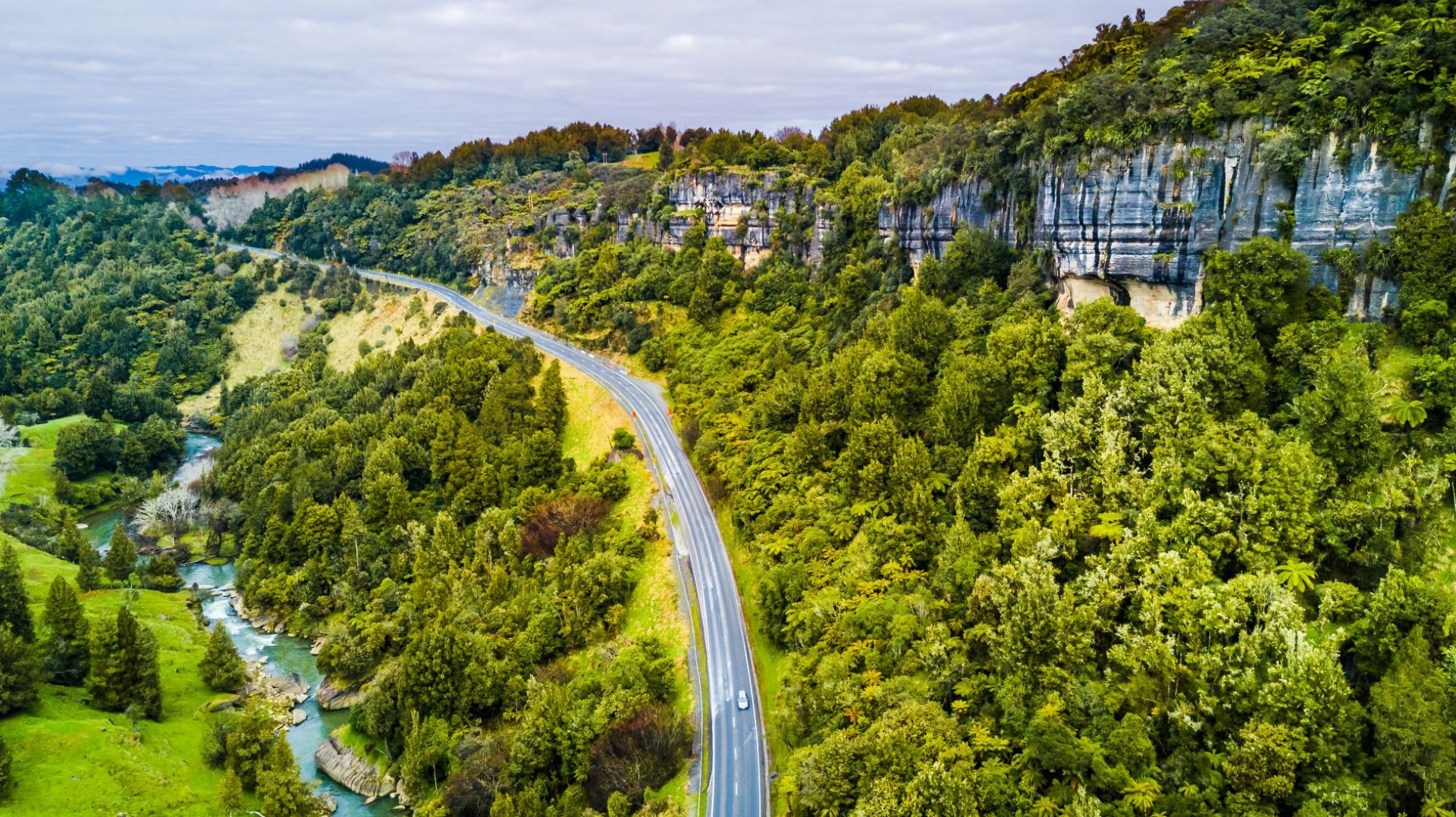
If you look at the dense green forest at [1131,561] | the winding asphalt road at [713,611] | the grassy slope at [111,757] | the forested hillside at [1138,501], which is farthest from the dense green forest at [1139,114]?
the grassy slope at [111,757]

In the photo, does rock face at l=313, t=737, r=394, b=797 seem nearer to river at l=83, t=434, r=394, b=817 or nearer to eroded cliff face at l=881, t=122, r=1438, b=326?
river at l=83, t=434, r=394, b=817

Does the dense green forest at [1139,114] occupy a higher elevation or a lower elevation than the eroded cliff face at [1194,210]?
higher

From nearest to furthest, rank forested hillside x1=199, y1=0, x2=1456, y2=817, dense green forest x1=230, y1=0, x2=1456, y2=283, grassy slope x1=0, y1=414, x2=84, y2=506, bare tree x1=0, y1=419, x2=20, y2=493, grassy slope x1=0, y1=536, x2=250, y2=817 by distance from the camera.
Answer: forested hillside x1=199, y1=0, x2=1456, y2=817
dense green forest x1=230, y1=0, x2=1456, y2=283
grassy slope x1=0, y1=536, x2=250, y2=817
grassy slope x1=0, y1=414, x2=84, y2=506
bare tree x1=0, y1=419, x2=20, y2=493

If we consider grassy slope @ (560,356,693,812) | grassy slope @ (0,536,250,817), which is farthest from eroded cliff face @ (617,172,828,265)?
grassy slope @ (0,536,250,817)

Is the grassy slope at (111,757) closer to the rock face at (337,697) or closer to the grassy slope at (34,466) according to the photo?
the rock face at (337,697)

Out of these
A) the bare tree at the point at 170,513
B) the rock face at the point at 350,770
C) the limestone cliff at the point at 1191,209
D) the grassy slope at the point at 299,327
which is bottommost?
the rock face at the point at 350,770

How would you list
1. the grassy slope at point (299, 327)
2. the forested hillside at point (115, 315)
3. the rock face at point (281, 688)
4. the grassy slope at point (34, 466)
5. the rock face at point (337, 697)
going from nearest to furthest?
the rock face at point (337, 697)
the rock face at point (281, 688)
the grassy slope at point (34, 466)
the forested hillside at point (115, 315)
the grassy slope at point (299, 327)

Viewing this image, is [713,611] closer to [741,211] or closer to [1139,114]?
[1139,114]

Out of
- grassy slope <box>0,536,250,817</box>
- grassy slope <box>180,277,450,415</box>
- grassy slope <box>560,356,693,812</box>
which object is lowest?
grassy slope <box>0,536,250,817</box>
